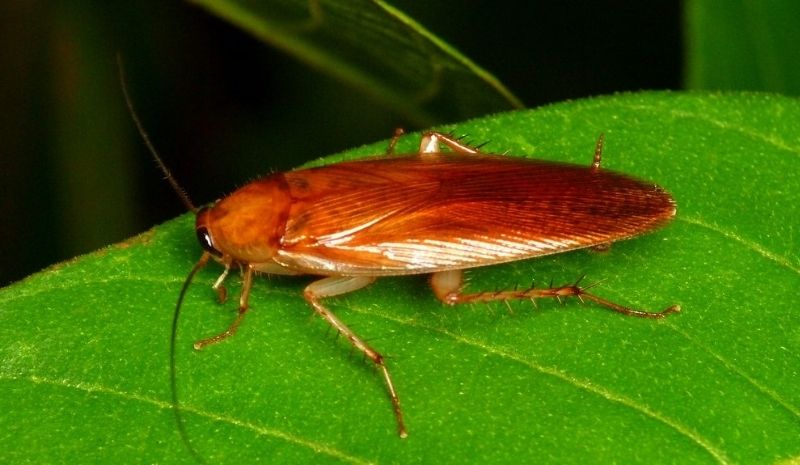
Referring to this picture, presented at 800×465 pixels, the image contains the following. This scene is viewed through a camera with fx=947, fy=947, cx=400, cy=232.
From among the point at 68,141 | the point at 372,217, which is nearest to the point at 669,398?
the point at 372,217

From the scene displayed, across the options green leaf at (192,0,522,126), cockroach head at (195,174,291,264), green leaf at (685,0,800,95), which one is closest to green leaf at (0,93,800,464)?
cockroach head at (195,174,291,264)

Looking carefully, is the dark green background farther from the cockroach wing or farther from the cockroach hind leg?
the cockroach hind leg

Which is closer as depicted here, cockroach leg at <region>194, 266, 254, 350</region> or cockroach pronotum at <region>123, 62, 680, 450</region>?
cockroach leg at <region>194, 266, 254, 350</region>

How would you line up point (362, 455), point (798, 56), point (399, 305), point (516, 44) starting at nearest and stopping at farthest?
point (362, 455) → point (399, 305) → point (798, 56) → point (516, 44)

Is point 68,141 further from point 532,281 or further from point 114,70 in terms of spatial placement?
point 532,281

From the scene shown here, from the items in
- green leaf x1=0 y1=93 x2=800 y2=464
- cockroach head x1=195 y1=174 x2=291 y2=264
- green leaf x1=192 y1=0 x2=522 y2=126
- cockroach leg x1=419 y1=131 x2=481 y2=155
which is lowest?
green leaf x1=0 y1=93 x2=800 y2=464
